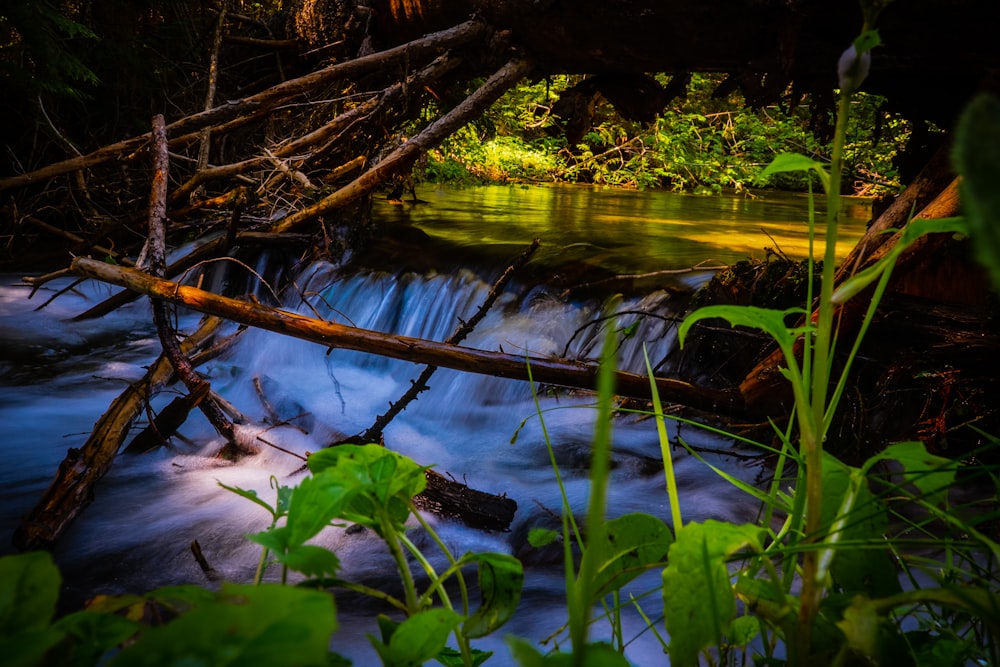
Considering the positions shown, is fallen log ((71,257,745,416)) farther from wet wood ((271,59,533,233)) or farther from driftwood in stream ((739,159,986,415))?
wet wood ((271,59,533,233))

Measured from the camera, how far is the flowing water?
290cm

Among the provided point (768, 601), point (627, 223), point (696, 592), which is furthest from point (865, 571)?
point (627, 223)

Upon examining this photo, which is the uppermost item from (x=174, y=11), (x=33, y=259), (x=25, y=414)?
(x=174, y=11)

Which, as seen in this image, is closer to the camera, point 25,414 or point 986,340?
point 986,340

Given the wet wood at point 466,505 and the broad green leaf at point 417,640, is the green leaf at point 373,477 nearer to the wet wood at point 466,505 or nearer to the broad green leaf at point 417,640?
the broad green leaf at point 417,640

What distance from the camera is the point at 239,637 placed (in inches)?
20.4

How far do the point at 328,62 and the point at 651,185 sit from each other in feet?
29.7

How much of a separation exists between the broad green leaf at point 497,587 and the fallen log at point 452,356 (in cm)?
151

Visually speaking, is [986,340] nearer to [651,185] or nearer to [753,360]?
[753,360]

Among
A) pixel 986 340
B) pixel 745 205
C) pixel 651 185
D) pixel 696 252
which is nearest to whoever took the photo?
pixel 986 340

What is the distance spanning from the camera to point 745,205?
11.1m

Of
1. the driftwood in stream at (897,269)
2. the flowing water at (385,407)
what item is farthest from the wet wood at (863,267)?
the flowing water at (385,407)

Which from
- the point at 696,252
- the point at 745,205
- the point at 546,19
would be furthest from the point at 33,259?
the point at 745,205

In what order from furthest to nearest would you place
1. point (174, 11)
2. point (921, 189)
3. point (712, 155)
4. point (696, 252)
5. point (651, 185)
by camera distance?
point (651, 185), point (712, 155), point (174, 11), point (696, 252), point (921, 189)
